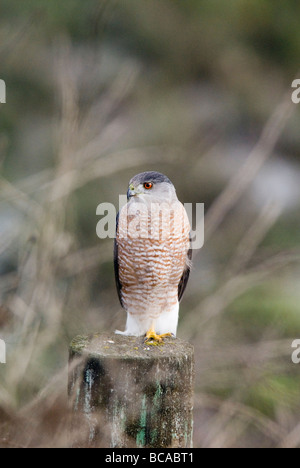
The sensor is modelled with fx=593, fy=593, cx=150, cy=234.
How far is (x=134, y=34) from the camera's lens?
8.25 m

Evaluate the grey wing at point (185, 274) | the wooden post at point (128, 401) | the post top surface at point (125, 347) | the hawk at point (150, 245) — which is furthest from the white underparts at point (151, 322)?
the wooden post at point (128, 401)

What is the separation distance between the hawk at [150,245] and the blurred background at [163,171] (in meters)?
0.22

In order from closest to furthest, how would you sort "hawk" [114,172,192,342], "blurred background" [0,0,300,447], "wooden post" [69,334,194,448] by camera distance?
"wooden post" [69,334,194,448], "blurred background" [0,0,300,447], "hawk" [114,172,192,342]

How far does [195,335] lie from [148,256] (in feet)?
2.28

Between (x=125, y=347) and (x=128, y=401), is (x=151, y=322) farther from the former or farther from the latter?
(x=128, y=401)

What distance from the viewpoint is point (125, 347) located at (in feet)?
7.31

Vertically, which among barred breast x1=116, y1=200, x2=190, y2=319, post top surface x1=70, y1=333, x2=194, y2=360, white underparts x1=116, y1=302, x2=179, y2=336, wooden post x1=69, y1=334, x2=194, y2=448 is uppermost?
barred breast x1=116, y1=200, x2=190, y2=319

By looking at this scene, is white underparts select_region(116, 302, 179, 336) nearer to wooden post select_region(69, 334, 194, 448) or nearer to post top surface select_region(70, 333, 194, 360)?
post top surface select_region(70, 333, 194, 360)

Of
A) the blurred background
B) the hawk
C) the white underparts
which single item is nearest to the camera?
the blurred background

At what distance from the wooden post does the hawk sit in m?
1.05

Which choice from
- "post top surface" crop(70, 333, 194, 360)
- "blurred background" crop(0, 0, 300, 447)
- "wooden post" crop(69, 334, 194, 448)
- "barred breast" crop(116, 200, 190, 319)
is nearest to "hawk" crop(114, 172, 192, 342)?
"barred breast" crop(116, 200, 190, 319)

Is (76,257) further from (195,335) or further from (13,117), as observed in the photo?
(13,117)

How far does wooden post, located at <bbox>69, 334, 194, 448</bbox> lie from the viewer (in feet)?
6.31

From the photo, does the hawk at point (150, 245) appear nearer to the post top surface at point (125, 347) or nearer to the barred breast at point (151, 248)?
the barred breast at point (151, 248)
